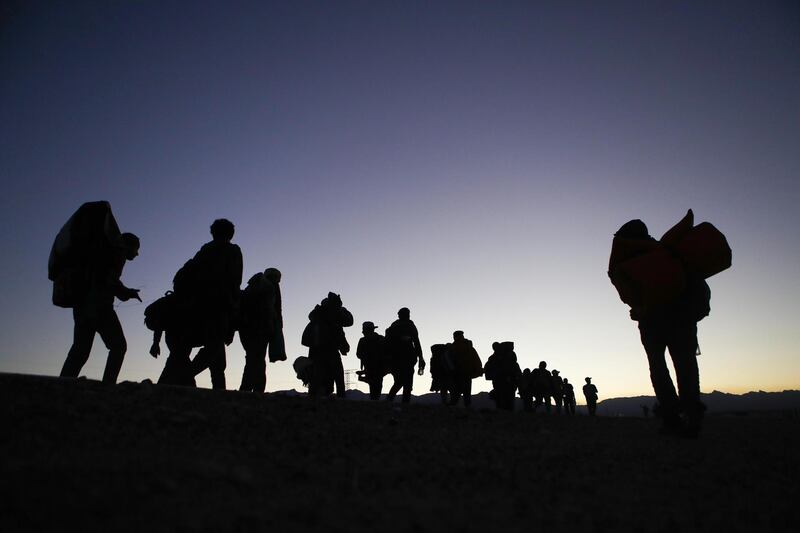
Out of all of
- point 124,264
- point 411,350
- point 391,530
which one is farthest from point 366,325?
point 391,530

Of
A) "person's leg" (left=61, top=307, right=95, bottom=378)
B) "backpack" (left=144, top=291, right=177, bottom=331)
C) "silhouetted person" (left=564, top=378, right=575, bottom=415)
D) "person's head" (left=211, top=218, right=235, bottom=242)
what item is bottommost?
"silhouetted person" (left=564, top=378, right=575, bottom=415)

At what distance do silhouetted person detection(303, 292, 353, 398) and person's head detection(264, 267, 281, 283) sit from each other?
1.20m

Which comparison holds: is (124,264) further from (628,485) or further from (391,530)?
(628,485)

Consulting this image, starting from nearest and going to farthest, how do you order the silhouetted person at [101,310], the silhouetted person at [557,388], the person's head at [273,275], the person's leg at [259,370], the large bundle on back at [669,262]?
1. the large bundle on back at [669,262]
2. the silhouetted person at [101,310]
3. the person's leg at [259,370]
4. the person's head at [273,275]
5. the silhouetted person at [557,388]

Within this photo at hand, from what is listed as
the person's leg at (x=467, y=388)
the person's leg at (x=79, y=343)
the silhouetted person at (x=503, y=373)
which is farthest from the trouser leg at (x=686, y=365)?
the silhouetted person at (x=503, y=373)

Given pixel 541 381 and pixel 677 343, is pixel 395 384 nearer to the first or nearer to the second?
pixel 677 343

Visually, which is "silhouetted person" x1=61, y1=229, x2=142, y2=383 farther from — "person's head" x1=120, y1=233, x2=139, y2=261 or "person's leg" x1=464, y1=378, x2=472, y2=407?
"person's leg" x1=464, y1=378, x2=472, y2=407

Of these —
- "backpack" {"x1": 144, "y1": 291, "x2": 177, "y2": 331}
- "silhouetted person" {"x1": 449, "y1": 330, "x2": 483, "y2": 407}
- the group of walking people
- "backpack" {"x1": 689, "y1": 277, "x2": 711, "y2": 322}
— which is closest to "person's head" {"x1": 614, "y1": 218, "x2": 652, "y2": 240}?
the group of walking people

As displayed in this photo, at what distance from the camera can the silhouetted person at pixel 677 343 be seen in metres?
4.39

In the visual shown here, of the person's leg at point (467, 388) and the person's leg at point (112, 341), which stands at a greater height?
the person's leg at point (112, 341)

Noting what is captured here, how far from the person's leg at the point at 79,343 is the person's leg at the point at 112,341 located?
0.40 feet

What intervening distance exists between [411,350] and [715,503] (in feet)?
23.0

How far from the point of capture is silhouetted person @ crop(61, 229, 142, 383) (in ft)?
15.1

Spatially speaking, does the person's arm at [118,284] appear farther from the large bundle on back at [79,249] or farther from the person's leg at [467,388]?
the person's leg at [467,388]
